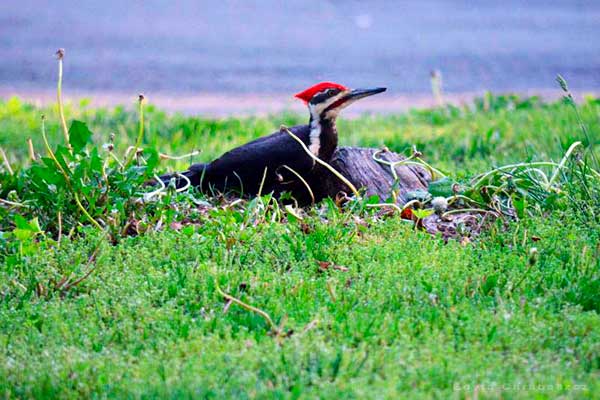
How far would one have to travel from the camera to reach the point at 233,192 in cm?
627

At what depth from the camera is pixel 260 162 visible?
621 cm

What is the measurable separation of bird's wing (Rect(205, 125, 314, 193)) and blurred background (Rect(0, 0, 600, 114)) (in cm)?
493

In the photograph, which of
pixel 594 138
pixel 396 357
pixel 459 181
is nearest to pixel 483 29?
pixel 594 138

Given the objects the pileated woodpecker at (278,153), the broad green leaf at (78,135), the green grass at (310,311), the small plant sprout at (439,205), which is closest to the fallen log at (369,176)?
the pileated woodpecker at (278,153)

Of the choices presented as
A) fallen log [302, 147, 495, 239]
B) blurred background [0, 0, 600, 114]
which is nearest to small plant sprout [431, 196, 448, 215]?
fallen log [302, 147, 495, 239]

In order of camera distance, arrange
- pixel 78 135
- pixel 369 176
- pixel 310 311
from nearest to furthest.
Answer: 1. pixel 310 311
2. pixel 78 135
3. pixel 369 176

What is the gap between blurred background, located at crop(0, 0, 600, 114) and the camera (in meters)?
12.2

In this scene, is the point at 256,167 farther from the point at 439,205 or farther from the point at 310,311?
the point at 310,311

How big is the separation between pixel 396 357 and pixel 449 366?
200 mm

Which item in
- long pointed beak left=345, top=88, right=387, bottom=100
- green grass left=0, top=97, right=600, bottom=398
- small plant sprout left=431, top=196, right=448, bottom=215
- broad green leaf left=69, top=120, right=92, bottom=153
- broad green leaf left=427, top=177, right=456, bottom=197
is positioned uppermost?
long pointed beak left=345, top=88, right=387, bottom=100

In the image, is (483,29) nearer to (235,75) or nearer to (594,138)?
(235,75)

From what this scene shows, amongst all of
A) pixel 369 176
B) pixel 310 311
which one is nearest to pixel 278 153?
pixel 369 176

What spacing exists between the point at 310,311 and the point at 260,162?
239 cm

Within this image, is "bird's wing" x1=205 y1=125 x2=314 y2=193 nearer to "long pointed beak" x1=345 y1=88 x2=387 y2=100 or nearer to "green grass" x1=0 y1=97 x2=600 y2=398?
"long pointed beak" x1=345 y1=88 x2=387 y2=100
